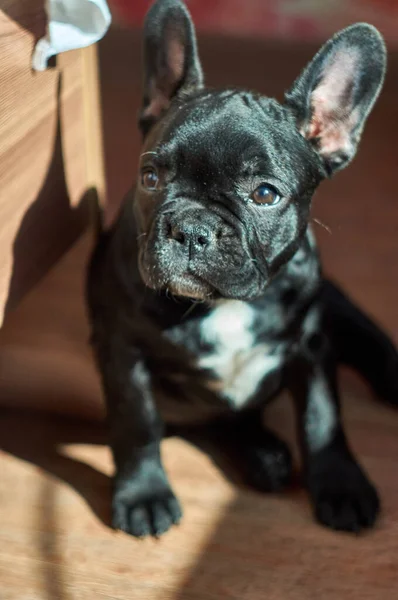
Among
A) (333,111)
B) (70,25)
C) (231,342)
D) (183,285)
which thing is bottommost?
(231,342)

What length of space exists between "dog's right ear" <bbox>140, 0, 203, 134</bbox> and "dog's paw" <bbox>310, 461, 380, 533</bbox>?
0.71m

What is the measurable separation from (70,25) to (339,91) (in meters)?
0.46

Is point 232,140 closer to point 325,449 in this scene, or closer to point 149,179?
point 149,179

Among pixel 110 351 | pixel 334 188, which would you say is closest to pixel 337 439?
pixel 110 351

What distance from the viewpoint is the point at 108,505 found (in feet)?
4.88

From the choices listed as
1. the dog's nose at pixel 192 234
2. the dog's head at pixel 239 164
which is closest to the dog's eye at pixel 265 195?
the dog's head at pixel 239 164

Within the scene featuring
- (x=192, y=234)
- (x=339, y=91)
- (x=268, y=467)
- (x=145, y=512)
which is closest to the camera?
(x=192, y=234)

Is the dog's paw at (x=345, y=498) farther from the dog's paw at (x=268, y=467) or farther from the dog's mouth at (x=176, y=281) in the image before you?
the dog's mouth at (x=176, y=281)

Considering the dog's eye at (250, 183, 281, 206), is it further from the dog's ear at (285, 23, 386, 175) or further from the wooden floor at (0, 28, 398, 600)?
the wooden floor at (0, 28, 398, 600)

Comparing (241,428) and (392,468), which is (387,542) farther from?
(241,428)

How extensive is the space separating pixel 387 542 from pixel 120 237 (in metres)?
0.71

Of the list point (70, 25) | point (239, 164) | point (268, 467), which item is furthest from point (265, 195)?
point (268, 467)

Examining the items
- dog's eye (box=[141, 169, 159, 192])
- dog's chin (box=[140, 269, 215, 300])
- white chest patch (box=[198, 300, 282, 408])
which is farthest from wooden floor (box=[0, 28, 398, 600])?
dog's eye (box=[141, 169, 159, 192])

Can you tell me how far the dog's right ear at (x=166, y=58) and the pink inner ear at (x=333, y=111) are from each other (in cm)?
21
